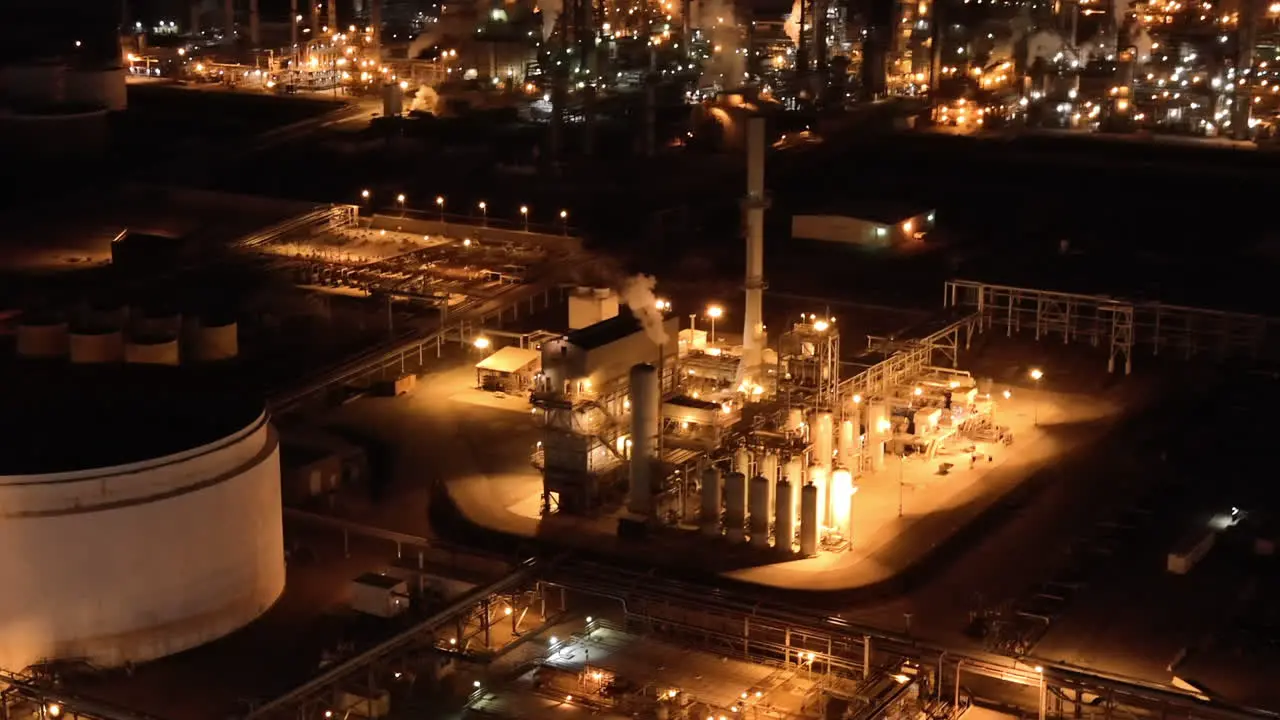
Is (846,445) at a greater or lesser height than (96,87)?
lesser

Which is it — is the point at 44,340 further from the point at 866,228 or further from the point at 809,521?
the point at 866,228

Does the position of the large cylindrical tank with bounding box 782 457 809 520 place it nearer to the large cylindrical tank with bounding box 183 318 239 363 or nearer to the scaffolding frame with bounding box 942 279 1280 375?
the scaffolding frame with bounding box 942 279 1280 375

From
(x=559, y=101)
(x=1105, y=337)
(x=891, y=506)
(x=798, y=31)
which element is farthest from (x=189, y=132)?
(x=891, y=506)

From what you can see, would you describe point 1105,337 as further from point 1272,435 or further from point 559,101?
point 559,101

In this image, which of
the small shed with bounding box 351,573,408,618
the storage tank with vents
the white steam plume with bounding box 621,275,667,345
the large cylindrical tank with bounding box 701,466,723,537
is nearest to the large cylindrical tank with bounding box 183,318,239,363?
the white steam plume with bounding box 621,275,667,345

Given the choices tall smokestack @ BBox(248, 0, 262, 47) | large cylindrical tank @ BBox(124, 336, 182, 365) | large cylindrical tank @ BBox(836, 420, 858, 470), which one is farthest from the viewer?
tall smokestack @ BBox(248, 0, 262, 47)

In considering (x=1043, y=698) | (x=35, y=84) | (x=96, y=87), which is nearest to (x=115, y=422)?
(x=1043, y=698)
